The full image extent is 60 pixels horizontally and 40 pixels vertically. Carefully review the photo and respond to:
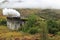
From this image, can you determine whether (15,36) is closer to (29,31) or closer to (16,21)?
(29,31)

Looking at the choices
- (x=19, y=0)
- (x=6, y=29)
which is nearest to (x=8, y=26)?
(x=6, y=29)

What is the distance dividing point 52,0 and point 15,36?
30.8ft

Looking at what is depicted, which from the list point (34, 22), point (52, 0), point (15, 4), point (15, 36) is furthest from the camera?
point (34, 22)

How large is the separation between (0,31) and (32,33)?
9.46 feet

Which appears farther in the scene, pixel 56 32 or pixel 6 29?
pixel 6 29

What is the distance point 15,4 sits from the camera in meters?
9.37

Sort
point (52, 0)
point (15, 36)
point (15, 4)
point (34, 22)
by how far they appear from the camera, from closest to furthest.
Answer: point (52, 0) < point (15, 4) < point (15, 36) < point (34, 22)

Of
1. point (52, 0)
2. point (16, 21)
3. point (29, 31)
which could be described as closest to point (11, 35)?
point (29, 31)

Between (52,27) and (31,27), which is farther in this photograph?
(31,27)

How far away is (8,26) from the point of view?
19.7m

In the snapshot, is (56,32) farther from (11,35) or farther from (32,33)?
(11,35)

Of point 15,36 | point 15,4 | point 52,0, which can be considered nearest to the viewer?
point 52,0

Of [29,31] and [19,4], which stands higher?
[19,4]

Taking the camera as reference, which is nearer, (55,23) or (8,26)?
(55,23)
